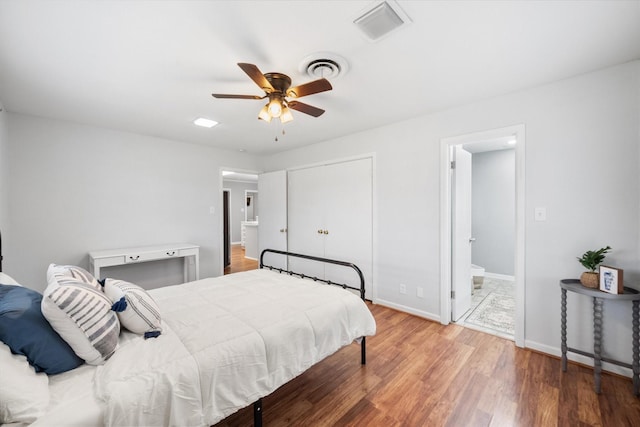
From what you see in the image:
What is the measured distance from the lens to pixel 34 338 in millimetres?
1100

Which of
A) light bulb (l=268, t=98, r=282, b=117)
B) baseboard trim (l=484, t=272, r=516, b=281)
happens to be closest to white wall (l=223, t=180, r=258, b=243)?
light bulb (l=268, t=98, r=282, b=117)

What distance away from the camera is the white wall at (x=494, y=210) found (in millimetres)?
4754

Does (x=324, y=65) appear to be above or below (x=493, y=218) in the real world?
above

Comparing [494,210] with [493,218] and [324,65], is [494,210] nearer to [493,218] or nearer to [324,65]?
[493,218]

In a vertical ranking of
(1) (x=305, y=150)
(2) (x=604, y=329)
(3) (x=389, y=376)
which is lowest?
(3) (x=389, y=376)

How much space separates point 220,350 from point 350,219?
2.82 metres

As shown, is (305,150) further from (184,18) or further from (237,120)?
(184,18)

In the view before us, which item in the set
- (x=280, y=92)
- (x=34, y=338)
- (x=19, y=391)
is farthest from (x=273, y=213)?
(x=19, y=391)

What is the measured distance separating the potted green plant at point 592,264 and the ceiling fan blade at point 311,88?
237 centimetres

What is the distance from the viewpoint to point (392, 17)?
154cm

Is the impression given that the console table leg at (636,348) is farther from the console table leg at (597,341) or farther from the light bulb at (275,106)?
the light bulb at (275,106)

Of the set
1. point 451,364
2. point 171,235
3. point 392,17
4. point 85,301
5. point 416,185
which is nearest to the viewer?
point 85,301

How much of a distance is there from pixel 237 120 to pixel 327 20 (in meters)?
2.03

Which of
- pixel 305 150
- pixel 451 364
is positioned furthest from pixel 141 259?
pixel 451 364
